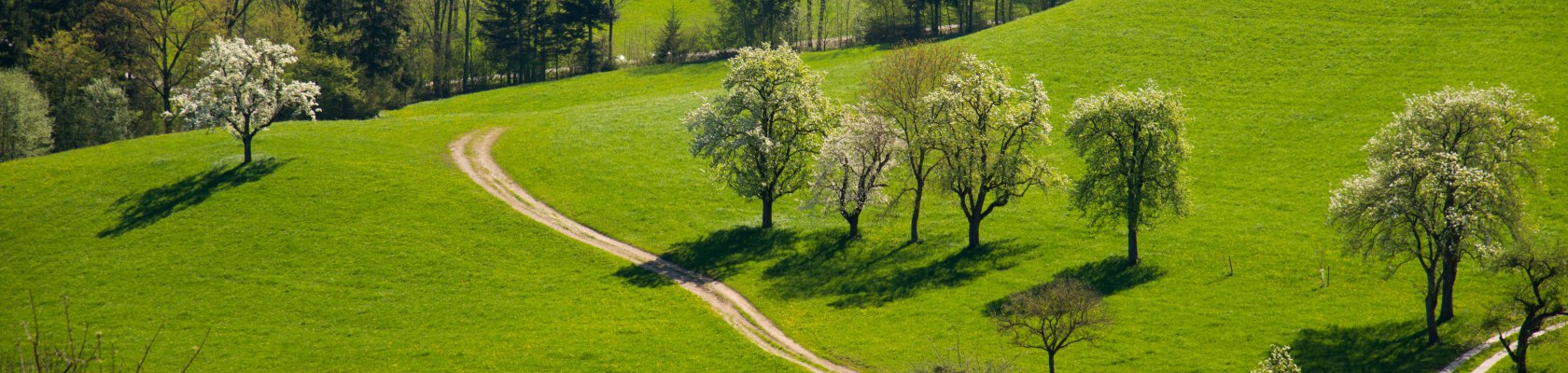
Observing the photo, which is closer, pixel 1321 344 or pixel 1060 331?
pixel 1060 331

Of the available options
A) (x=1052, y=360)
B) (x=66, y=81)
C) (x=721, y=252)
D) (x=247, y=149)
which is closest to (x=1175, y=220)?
(x=1052, y=360)

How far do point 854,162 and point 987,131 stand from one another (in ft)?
25.6

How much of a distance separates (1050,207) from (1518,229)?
88.3ft

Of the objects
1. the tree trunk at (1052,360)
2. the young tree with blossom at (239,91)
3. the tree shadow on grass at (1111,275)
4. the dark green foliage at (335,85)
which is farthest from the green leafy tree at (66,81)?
the tree trunk at (1052,360)

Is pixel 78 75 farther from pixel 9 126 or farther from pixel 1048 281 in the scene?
pixel 1048 281

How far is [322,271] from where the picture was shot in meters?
60.5

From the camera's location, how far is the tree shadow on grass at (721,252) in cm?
6034

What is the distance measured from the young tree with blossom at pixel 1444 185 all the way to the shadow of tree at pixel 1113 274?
407 inches

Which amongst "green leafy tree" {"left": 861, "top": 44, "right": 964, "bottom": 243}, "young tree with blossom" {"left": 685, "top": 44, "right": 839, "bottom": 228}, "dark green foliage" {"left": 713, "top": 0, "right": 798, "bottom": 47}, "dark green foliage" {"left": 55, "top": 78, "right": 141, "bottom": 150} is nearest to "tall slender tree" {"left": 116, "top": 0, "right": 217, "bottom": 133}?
"dark green foliage" {"left": 55, "top": 78, "right": 141, "bottom": 150}

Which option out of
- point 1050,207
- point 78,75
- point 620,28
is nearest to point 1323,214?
point 1050,207

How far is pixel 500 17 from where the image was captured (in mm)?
129125

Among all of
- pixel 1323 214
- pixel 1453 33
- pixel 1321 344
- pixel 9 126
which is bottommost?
pixel 1321 344

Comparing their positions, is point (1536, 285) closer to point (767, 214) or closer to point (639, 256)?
point (767, 214)

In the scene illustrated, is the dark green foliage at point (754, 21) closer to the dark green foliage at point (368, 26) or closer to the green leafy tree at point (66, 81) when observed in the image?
the dark green foliage at point (368, 26)
